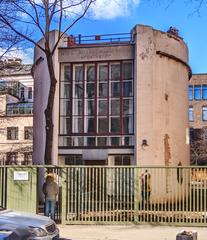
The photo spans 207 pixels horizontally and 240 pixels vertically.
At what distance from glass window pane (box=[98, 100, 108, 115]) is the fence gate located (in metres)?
8.29

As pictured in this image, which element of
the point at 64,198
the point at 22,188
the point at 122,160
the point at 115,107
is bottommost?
the point at 64,198

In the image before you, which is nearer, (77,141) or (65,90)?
(77,141)

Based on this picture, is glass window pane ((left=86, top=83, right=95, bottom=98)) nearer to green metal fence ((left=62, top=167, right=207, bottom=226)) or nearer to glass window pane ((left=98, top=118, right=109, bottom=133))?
glass window pane ((left=98, top=118, right=109, bottom=133))

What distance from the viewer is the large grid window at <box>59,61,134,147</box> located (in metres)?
25.0

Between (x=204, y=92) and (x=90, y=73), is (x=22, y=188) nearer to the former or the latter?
(x=90, y=73)

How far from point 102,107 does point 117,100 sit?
0.82m

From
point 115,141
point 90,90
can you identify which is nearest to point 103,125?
point 115,141

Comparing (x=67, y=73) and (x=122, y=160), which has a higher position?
(x=67, y=73)

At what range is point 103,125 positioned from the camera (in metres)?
25.1

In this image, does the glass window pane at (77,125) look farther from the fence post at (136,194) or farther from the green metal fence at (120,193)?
the fence post at (136,194)

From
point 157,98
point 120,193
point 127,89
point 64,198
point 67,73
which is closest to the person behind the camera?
point 120,193

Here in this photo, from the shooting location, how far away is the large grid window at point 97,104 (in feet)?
81.9

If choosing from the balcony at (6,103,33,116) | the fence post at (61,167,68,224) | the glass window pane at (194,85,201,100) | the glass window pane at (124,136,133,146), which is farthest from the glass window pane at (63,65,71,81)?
the glass window pane at (194,85,201,100)

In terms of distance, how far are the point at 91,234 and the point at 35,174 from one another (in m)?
3.31
